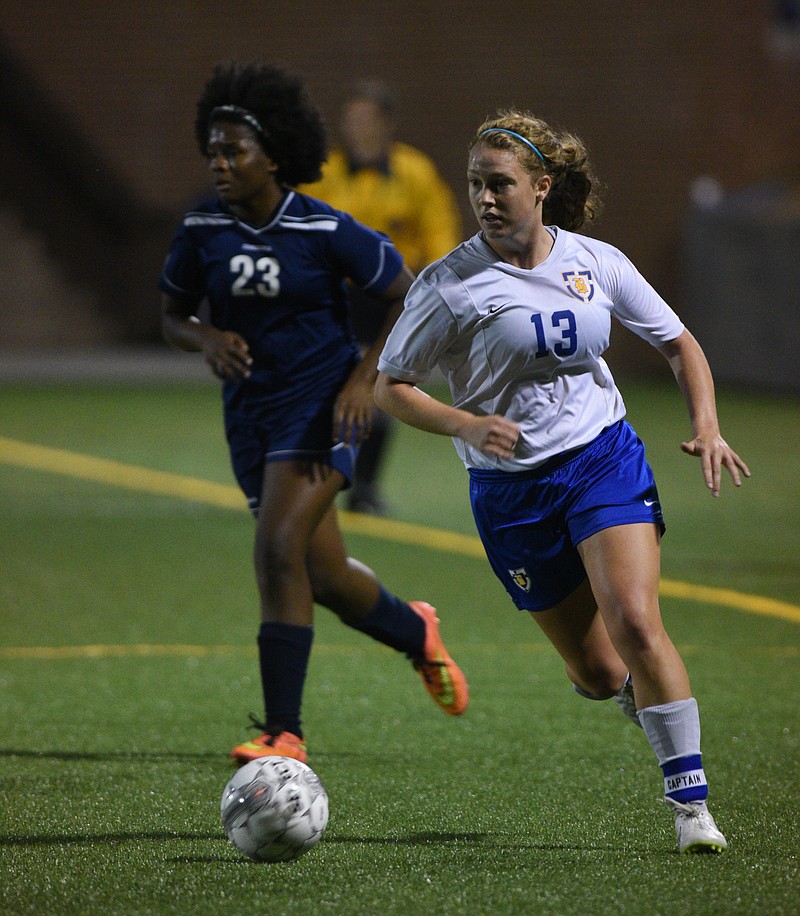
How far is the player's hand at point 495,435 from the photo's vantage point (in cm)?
384

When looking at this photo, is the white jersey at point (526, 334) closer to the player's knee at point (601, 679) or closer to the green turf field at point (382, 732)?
the player's knee at point (601, 679)

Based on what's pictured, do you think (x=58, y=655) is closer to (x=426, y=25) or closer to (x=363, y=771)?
(x=363, y=771)

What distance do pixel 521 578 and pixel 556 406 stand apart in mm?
509

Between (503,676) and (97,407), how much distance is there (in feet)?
33.1

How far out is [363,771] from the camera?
4965mm

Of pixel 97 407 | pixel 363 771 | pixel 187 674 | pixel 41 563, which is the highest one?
pixel 363 771

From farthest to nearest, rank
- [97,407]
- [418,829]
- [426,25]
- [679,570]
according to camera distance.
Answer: [426,25] < [97,407] < [679,570] < [418,829]

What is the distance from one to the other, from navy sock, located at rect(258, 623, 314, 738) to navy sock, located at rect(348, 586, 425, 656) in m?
0.61

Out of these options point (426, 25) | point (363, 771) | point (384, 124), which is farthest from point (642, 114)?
point (363, 771)

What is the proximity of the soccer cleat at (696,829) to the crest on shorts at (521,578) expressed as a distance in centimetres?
73

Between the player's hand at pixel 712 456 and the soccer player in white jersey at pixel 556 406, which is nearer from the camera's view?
the soccer player in white jersey at pixel 556 406

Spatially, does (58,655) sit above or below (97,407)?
above

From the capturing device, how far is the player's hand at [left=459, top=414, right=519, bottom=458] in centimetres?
384

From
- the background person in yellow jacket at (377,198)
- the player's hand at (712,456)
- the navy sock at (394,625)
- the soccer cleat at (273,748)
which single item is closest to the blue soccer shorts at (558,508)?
the player's hand at (712,456)
